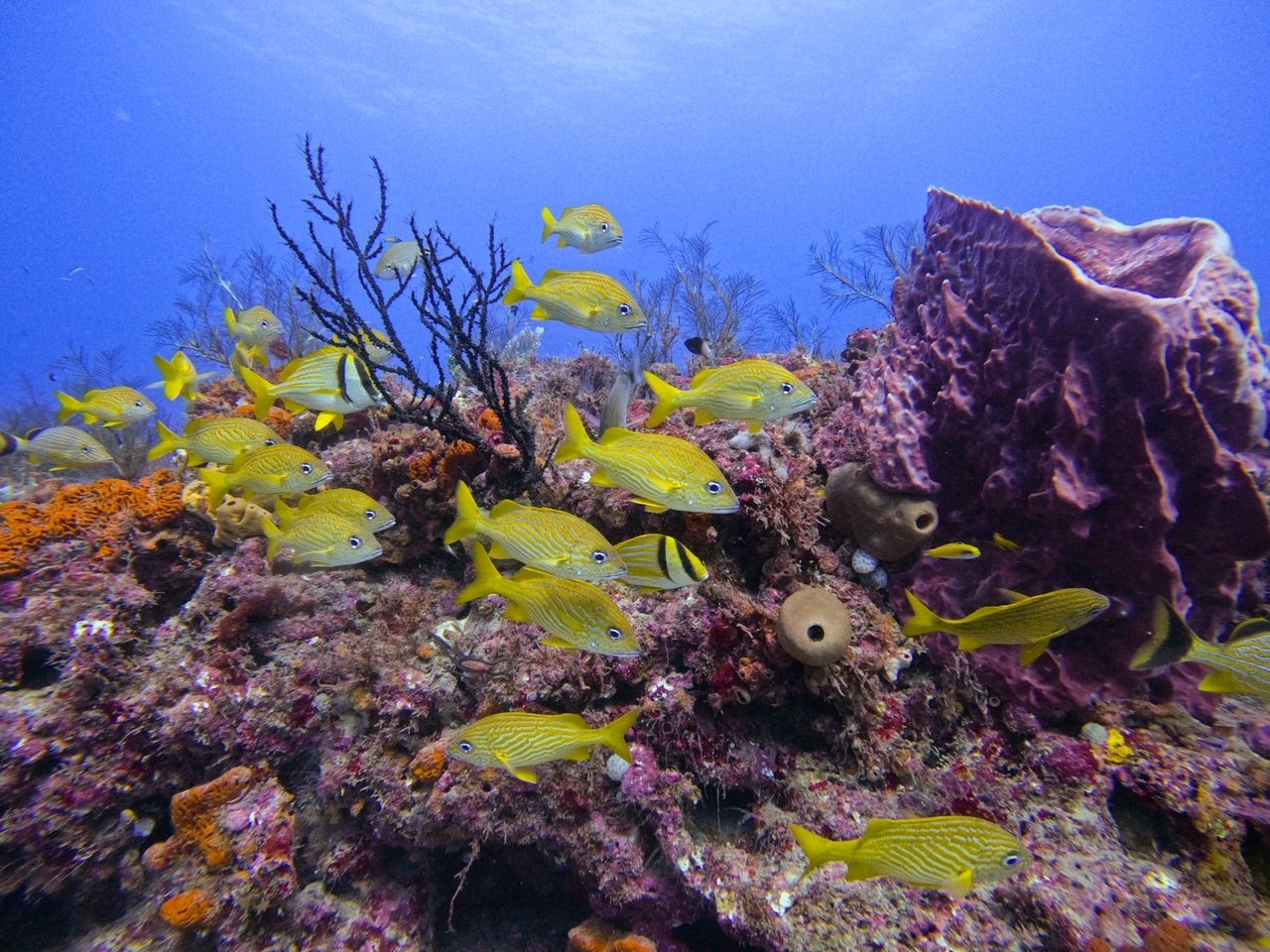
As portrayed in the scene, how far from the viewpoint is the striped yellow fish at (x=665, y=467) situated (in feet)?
9.15

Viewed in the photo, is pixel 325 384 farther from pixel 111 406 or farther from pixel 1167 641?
pixel 1167 641

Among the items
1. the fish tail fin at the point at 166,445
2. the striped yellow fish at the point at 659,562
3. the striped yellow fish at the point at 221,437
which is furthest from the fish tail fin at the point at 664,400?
the fish tail fin at the point at 166,445

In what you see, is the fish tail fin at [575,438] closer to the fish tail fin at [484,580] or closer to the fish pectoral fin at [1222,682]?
the fish tail fin at [484,580]

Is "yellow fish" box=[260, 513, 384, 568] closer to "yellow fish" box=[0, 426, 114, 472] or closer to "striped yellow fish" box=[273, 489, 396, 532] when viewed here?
"striped yellow fish" box=[273, 489, 396, 532]

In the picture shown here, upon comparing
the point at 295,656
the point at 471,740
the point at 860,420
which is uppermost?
the point at 860,420

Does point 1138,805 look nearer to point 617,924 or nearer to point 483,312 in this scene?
point 617,924

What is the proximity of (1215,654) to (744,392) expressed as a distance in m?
2.58

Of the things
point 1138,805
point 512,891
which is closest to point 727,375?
point 1138,805

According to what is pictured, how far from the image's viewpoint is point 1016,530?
13.0 ft

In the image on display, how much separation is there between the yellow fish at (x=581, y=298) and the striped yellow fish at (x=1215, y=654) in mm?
3270

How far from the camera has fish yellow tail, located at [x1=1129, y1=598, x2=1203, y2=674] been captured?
8.45 ft

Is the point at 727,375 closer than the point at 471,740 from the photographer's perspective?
No

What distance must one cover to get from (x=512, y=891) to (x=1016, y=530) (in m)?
4.81

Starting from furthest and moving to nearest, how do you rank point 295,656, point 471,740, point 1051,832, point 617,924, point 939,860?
1. point 295,656
2. point 617,924
3. point 1051,832
4. point 471,740
5. point 939,860
